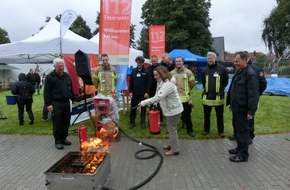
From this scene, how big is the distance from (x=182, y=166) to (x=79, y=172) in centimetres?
222

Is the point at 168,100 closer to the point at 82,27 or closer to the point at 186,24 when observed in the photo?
the point at 186,24

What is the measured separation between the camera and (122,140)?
24.7 feet

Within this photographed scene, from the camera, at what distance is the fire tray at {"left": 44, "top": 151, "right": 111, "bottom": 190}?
382cm

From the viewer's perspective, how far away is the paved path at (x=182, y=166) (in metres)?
4.77

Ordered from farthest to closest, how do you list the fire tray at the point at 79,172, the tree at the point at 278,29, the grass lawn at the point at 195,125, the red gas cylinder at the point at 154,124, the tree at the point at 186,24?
the tree at the point at 186,24 → the tree at the point at 278,29 → the grass lawn at the point at 195,125 → the red gas cylinder at the point at 154,124 → the fire tray at the point at 79,172

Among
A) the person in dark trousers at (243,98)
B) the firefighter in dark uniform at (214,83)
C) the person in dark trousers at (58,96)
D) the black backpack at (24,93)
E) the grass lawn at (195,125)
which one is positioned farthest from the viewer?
the black backpack at (24,93)

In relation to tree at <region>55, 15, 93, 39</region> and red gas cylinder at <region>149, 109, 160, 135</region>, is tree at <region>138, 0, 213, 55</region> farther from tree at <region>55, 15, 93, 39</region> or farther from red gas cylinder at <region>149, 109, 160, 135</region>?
red gas cylinder at <region>149, 109, 160, 135</region>

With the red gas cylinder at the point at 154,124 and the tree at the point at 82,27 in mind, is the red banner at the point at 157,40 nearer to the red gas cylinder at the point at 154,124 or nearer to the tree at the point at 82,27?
the red gas cylinder at the point at 154,124

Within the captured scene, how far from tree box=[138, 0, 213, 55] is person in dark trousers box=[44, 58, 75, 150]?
29998mm

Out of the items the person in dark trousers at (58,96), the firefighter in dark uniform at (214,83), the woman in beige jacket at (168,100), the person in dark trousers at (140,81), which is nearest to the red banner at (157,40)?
the person in dark trousers at (140,81)

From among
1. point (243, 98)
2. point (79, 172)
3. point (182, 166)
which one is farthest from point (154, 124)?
point (79, 172)

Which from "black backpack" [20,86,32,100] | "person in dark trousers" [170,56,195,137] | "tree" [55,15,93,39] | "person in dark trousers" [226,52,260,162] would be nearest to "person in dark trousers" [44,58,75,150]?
"person in dark trousers" [170,56,195,137]

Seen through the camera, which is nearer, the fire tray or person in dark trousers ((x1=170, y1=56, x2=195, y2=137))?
the fire tray

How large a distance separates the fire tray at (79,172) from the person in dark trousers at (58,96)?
234 cm
